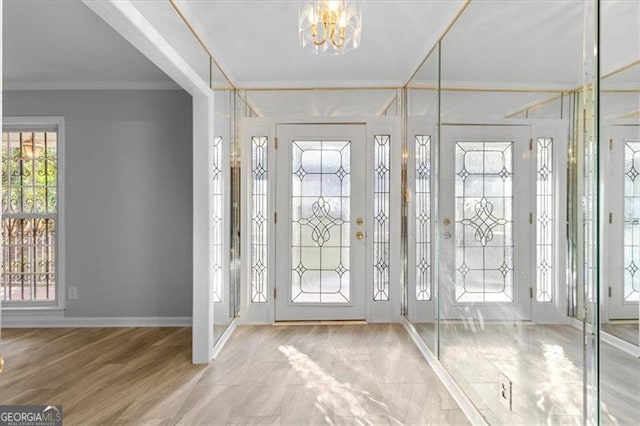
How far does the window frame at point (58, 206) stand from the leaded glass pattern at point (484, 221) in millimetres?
3989

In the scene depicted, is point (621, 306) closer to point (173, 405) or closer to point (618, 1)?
point (618, 1)

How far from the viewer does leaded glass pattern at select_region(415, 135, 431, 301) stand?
11.1 ft

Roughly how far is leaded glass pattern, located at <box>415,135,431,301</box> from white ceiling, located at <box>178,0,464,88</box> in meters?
0.80

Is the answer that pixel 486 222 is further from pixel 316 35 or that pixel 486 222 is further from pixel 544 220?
pixel 316 35

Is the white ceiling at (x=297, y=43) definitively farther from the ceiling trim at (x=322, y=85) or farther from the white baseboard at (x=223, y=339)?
the white baseboard at (x=223, y=339)

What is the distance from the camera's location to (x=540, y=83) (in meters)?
1.64

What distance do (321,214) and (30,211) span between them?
10.5 ft

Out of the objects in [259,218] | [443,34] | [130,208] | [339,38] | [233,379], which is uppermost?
[443,34]

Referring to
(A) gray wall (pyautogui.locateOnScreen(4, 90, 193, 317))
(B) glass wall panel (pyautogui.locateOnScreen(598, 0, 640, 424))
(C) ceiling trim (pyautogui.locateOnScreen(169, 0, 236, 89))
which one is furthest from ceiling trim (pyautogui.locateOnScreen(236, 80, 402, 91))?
(B) glass wall panel (pyautogui.locateOnScreen(598, 0, 640, 424))

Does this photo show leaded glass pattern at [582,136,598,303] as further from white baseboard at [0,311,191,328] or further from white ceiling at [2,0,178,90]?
white baseboard at [0,311,191,328]

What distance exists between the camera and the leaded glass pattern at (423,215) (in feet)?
11.1

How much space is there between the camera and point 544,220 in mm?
1635

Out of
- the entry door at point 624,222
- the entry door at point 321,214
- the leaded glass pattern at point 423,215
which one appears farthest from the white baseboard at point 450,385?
the entry door at point 624,222

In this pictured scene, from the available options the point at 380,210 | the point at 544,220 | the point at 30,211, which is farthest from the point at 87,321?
the point at 544,220
